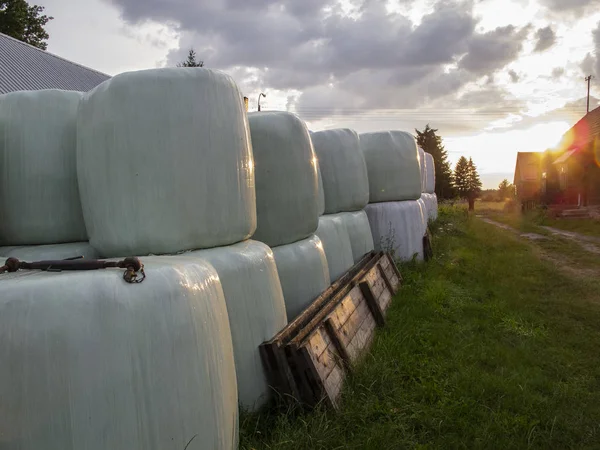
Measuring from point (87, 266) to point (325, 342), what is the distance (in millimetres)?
1852

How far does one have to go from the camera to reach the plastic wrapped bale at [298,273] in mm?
3777

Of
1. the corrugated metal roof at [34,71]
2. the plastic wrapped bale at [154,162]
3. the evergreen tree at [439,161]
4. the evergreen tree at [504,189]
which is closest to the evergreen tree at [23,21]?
the corrugated metal roof at [34,71]

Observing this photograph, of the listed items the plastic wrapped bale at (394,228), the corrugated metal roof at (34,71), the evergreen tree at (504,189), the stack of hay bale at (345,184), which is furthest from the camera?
the evergreen tree at (504,189)

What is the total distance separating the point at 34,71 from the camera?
54.3 ft

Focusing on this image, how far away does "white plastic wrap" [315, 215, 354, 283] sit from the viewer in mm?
5098

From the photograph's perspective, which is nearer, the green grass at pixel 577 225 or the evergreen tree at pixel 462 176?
the green grass at pixel 577 225

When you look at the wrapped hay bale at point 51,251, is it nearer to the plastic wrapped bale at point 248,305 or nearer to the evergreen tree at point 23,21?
the plastic wrapped bale at point 248,305

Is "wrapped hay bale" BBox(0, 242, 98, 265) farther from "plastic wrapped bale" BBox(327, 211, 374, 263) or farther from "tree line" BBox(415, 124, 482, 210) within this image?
"tree line" BBox(415, 124, 482, 210)

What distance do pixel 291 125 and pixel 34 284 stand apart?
98.8 inches

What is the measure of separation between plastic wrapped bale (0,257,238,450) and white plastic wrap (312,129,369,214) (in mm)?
4329

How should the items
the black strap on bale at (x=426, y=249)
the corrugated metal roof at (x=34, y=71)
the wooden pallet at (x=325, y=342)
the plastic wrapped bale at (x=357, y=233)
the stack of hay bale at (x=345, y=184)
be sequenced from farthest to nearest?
the corrugated metal roof at (x=34, y=71) → the black strap on bale at (x=426, y=249) → the plastic wrapped bale at (x=357, y=233) → the stack of hay bale at (x=345, y=184) → the wooden pallet at (x=325, y=342)

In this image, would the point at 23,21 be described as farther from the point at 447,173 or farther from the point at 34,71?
the point at 447,173

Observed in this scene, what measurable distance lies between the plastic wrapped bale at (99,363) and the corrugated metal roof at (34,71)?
1449 cm

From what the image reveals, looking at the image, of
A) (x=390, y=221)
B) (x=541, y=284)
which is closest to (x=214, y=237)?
(x=390, y=221)
